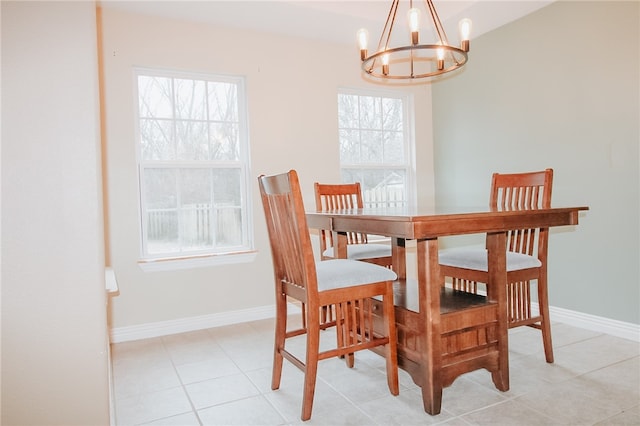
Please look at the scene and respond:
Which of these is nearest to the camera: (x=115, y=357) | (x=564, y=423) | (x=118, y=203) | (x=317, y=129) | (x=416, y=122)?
(x=564, y=423)

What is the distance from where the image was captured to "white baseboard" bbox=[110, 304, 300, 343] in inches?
117

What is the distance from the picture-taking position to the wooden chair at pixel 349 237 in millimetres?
2809

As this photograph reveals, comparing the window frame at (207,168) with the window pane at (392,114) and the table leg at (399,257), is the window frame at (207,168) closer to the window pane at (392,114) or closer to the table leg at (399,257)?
the table leg at (399,257)

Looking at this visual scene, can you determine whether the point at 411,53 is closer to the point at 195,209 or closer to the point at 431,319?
the point at 431,319

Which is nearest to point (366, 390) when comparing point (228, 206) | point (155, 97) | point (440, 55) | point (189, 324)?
point (189, 324)

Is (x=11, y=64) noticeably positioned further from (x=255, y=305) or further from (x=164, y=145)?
(x=255, y=305)

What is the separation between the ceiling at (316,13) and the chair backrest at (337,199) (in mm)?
1314

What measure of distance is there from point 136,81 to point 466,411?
118 inches

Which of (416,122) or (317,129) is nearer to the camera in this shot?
(317,129)

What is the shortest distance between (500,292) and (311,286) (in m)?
0.89

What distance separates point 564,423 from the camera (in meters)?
1.70

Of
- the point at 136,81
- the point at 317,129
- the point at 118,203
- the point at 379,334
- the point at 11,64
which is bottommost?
the point at 379,334

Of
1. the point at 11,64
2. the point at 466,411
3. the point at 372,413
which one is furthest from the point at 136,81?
the point at 466,411

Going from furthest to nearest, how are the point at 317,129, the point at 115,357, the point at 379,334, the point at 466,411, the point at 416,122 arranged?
1. the point at 416,122
2. the point at 317,129
3. the point at 115,357
4. the point at 379,334
5. the point at 466,411
